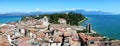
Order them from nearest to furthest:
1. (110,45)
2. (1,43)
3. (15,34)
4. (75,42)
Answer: (1,43) → (110,45) → (75,42) → (15,34)

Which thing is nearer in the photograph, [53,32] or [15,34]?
[15,34]

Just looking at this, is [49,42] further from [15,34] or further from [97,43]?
[15,34]

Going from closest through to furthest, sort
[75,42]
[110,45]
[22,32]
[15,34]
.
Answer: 1. [110,45]
2. [75,42]
3. [15,34]
4. [22,32]

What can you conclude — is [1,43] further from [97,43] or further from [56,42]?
[97,43]

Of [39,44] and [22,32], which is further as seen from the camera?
[22,32]

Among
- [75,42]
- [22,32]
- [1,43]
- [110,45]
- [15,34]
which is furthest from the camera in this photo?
[22,32]

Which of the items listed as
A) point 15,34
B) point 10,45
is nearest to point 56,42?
point 10,45

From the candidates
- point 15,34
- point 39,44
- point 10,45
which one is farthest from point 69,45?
point 15,34

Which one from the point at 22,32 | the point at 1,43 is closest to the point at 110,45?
the point at 1,43

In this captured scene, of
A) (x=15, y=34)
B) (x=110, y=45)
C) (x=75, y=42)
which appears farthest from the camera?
(x=15, y=34)
